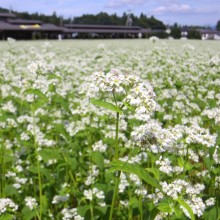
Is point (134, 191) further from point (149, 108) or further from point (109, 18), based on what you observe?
point (109, 18)

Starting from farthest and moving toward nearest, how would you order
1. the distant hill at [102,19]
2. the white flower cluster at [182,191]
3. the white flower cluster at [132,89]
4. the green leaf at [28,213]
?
the distant hill at [102,19], the green leaf at [28,213], the white flower cluster at [182,191], the white flower cluster at [132,89]

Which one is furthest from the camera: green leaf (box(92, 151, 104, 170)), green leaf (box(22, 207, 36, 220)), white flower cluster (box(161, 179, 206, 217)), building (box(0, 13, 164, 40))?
building (box(0, 13, 164, 40))

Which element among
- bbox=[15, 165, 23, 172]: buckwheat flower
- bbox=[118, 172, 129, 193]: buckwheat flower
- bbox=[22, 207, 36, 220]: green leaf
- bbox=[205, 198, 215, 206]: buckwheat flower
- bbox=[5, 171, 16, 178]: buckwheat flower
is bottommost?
bbox=[22, 207, 36, 220]: green leaf

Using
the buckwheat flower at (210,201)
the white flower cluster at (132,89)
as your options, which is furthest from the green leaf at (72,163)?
the white flower cluster at (132,89)

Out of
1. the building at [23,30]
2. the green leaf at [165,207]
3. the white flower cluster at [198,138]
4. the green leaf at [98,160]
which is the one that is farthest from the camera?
the building at [23,30]

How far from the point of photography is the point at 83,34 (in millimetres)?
83562

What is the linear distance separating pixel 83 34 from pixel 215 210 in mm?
82027

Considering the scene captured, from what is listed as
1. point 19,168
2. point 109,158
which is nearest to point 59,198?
point 19,168

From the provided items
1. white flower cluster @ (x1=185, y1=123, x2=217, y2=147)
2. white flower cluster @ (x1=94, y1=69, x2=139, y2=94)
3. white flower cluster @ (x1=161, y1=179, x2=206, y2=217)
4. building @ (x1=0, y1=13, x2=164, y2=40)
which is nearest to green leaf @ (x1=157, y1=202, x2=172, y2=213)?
white flower cluster @ (x1=161, y1=179, x2=206, y2=217)

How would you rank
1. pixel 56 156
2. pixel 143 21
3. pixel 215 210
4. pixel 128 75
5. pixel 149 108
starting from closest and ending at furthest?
pixel 149 108 < pixel 128 75 < pixel 215 210 < pixel 56 156 < pixel 143 21

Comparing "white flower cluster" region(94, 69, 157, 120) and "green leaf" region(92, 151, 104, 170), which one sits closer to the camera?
"white flower cluster" region(94, 69, 157, 120)

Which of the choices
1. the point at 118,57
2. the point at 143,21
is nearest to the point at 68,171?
the point at 118,57

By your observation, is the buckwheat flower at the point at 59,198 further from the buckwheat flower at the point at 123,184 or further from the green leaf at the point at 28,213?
the buckwheat flower at the point at 123,184

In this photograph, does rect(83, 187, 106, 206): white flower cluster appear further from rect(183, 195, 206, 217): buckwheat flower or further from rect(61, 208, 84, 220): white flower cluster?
rect(183, 195, 206, 217): buckwheat flower
